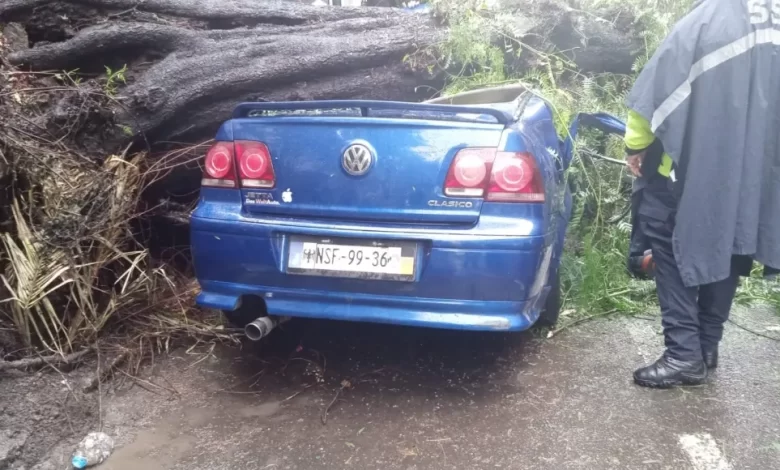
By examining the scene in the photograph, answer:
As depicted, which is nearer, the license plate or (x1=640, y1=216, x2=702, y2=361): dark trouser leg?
the license plate

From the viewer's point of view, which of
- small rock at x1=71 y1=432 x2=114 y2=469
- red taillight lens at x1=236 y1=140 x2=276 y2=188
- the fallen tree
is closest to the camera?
small rock at x1=71 y1=432 x2=114 y2=469

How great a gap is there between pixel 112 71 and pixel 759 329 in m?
4.26

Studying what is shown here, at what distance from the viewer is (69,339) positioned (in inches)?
121

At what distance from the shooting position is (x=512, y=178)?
268 centimetres

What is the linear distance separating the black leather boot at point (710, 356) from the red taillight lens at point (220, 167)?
2357 mm

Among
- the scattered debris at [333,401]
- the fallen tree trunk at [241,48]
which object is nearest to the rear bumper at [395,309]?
the scattered debris at [333,401]

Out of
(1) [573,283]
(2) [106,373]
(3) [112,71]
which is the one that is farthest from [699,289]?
(3) [112,71]

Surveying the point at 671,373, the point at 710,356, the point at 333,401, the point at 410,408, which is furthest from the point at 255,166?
the point at 710,356

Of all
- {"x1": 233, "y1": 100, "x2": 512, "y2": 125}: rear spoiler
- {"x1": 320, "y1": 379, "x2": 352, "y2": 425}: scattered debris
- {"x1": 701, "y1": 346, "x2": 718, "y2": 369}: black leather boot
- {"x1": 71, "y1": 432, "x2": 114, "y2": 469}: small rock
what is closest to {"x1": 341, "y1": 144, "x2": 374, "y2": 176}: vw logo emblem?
{"x1": 233, "y1": 100, "x2": 512, "y2": 125}: rear spoiler

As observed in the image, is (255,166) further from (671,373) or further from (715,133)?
(671,373)

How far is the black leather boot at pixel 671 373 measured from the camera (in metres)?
3.04

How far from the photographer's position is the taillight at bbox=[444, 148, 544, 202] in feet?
8.77

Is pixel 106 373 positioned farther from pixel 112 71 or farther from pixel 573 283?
pixel 573 283

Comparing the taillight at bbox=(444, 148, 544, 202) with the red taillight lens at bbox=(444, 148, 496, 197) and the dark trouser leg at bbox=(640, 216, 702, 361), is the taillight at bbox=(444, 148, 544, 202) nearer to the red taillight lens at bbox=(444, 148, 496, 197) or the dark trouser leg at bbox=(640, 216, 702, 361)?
the red taillight lens at bbox=(444, 148, 496, 197)
